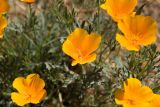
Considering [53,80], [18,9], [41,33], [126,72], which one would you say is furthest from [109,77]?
[18,9]

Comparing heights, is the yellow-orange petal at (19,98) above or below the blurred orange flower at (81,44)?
below

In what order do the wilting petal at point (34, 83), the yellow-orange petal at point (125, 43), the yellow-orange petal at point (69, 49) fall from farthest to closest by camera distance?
the wilting petal at point (34, 83) < the yellow-orange petal at point (69, 49) < the yellow-orange petal at point (125, 43)

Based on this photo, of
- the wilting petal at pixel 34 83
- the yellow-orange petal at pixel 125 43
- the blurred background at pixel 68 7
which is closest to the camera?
the yellow-orange petal at pixel 125 43

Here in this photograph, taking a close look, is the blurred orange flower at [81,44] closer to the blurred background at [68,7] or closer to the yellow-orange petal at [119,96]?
A: the yellow-orange petal at [119,96]

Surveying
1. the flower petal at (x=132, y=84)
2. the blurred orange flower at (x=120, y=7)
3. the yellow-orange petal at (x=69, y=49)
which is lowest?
the flower petal at (x=132, y=84)

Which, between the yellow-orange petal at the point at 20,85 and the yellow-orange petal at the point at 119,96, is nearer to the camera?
the yellow-orange petal at the point at 119,96

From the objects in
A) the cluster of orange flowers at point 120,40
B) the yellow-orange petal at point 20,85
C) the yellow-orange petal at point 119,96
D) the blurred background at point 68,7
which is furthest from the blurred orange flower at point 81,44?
the blurred background at point 68,7

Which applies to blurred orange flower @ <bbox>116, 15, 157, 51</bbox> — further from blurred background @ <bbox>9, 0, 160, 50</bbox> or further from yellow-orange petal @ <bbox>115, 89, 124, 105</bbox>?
blurred background @ <bbox>9, 0, 160, 50</bbox>
